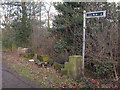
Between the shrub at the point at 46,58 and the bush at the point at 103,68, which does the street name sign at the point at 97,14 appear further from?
the shrub at the point at 46,58

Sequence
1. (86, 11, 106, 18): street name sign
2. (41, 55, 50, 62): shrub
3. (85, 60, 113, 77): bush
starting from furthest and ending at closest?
(41, 55, 50, 62): shrub, (85, 60, 113, 77): bush, (86, 11, 106, 18): street name sign

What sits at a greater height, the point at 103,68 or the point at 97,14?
the point at 97,14

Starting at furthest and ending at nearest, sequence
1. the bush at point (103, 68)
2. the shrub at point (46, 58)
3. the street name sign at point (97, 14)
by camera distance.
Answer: the shrub at point (46, 58) < the bush at point (103, 68) < the street name sign at point (97, 14)

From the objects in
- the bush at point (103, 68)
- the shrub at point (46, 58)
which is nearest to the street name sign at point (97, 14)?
the bush at point (103, 68)

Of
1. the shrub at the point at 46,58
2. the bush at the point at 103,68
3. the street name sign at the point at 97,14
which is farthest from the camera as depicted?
the shrub at the point at 46,58

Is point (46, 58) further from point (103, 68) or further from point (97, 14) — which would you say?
point (97, 14)

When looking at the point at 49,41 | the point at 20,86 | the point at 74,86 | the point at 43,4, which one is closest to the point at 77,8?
the point at 49,41

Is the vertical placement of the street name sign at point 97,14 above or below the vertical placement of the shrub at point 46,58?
above

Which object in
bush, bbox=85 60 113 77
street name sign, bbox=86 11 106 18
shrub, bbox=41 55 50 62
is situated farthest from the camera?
shrub, bbox=41 55 50 62

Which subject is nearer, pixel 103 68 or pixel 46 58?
pixel 103 68

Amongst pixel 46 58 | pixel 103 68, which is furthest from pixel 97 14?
pixel 46 58

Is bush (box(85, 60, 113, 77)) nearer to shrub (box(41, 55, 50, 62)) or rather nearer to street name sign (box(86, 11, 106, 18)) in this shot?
street name sign (box(86, 11, 106, 18))

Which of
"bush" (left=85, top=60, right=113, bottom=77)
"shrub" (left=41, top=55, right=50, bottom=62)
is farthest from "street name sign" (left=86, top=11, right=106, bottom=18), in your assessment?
"shrub" (left=41, top=55, right=50, bottom=62)

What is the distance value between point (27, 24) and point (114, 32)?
30.9 feet
